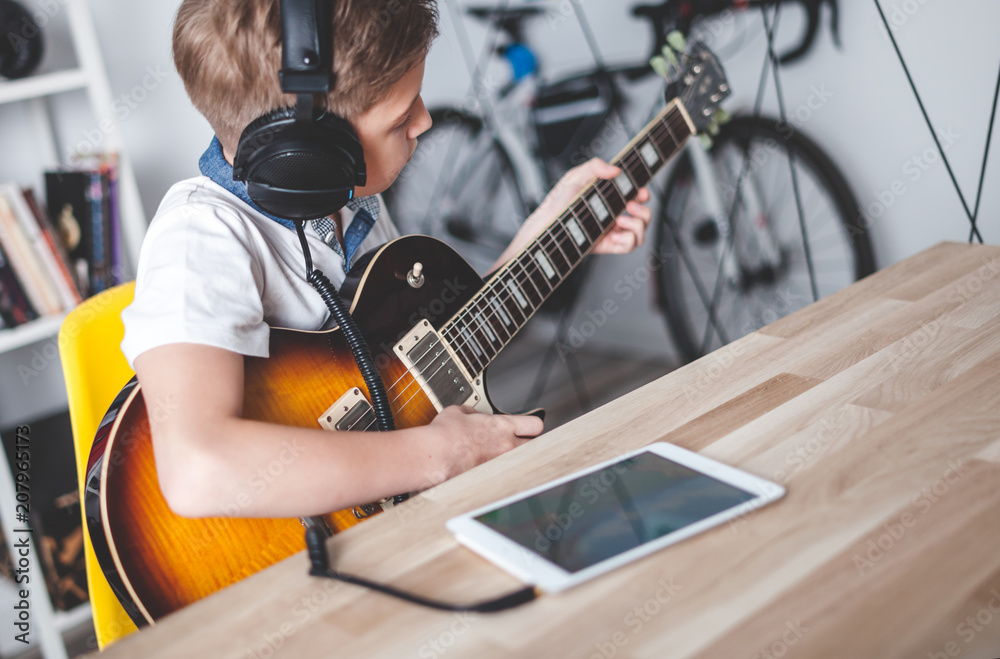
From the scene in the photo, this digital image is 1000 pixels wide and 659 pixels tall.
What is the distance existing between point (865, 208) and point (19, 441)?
1.94m

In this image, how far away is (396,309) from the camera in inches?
33.9

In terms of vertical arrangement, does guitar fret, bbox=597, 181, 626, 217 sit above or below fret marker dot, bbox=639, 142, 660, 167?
below

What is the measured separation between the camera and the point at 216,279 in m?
0.71

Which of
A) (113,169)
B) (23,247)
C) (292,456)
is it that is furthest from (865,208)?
(23,247)

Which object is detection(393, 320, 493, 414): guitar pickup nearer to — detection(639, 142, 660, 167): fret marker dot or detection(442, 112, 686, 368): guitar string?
detection(442, 112, 686, 368): guitar string

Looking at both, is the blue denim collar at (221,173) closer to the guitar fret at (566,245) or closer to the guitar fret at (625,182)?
the guitar fret at (566,245)

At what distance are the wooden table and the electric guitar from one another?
0.64ft

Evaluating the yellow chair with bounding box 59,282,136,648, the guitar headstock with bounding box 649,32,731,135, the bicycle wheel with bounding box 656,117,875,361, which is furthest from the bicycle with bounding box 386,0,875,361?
the yellow chair with bounding box 59,282,136,648

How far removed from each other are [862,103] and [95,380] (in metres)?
1.59

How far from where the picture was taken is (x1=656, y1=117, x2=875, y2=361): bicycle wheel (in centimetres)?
171

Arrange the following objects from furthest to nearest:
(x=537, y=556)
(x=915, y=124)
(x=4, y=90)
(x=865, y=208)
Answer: (x=865, y=208), (x=915, y=124), (x=4, y=90), (x=537, y=556)

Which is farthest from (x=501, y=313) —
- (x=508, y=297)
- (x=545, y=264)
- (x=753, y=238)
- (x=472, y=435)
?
(x=753, y=238)

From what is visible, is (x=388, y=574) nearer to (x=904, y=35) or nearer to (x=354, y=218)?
(x=354, y=218)

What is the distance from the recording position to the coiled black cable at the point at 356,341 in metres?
0.78
